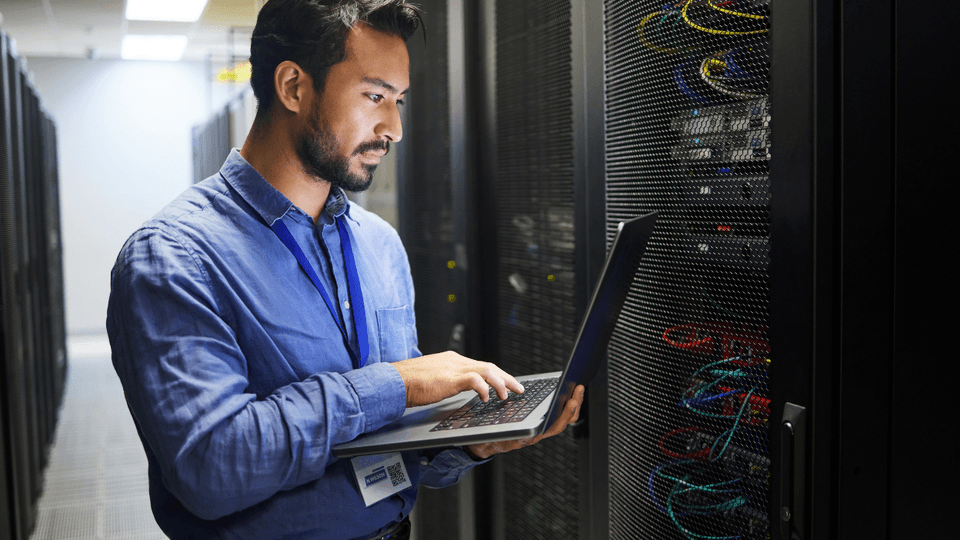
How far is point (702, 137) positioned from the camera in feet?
3.14

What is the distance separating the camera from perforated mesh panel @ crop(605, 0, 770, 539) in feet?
2.89

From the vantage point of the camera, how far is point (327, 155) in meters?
0.94

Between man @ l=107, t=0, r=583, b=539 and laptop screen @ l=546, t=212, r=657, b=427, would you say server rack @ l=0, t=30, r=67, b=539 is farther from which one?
laptop screen @ l=546, t=212, r=657, b=427


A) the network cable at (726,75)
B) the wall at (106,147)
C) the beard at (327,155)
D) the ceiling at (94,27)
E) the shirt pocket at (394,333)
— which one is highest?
the ceiling at (94,27)

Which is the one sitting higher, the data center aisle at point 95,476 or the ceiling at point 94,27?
the ceiling at point 94,27

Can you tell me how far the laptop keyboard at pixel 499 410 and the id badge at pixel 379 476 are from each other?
0.12 meters

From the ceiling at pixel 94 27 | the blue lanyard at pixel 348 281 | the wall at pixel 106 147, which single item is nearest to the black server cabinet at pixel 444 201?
the blue lanyard at pixel 348 281

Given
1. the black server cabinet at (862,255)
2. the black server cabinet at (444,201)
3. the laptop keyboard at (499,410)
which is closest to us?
the black server cabinet at (862,255)

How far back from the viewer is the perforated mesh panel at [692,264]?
88 centimetres

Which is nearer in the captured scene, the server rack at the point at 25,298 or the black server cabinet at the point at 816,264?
the black server cabinet at the point at 816,264

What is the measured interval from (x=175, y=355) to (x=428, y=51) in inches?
54.3

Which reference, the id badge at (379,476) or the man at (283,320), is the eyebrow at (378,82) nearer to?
the man at (283,320)

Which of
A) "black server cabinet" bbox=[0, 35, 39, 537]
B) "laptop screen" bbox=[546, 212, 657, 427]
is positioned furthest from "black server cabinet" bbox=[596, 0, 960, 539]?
"black server cabinet" bbox=[0, 35, 39, 537]

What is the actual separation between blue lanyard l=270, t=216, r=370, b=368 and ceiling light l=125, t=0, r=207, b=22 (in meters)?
5.66
